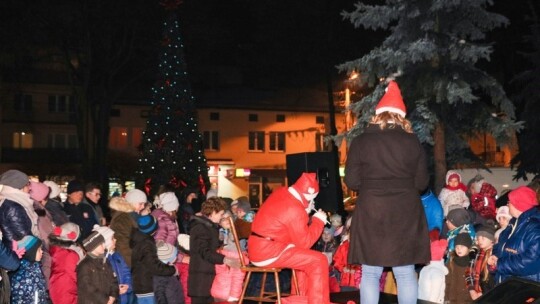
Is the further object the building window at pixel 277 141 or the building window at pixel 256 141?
the building window at pixel 277 141

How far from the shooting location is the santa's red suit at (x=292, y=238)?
715 centimetres

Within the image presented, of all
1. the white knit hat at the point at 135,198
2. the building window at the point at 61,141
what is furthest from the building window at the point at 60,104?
the white knit hat at the point at 135,198

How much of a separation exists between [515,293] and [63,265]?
5770 millimetres

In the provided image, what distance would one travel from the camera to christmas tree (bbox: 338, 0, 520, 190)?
1658 centimetres

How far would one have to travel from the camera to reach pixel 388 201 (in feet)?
19.7

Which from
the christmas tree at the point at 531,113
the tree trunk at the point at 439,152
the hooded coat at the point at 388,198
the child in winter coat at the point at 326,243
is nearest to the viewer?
the hooded coat at the point at 388,198

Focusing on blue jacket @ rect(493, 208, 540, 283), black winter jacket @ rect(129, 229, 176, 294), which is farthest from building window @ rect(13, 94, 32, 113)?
blue jacket @ rect(493, 208, 540, 283)

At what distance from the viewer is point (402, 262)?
5.97m

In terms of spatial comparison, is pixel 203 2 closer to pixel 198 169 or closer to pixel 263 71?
pixel 198 169

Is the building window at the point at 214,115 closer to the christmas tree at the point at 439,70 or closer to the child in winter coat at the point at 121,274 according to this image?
the christmas tree at the point at 439,70

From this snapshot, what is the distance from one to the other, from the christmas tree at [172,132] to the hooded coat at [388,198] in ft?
56.7

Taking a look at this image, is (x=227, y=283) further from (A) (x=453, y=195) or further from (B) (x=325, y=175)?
(A) (x=453, y=195)

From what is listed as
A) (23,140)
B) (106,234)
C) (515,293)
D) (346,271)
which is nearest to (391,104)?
(515,293)

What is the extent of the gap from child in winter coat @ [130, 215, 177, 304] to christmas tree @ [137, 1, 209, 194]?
13432 mm
